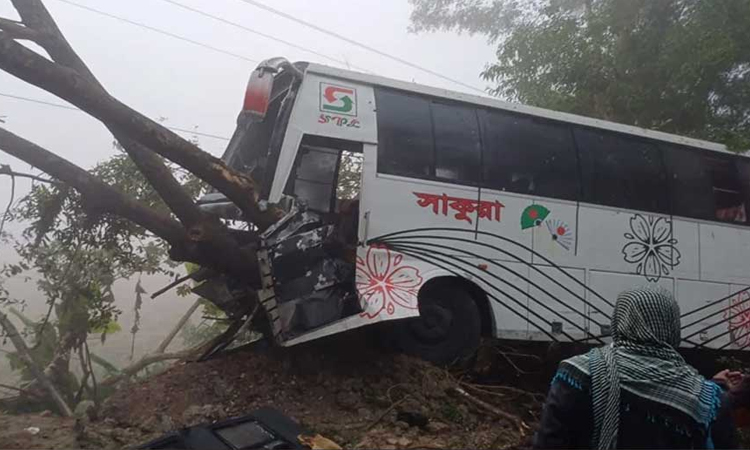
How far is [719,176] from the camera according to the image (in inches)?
270

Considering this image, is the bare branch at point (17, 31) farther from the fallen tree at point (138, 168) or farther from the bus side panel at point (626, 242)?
the bus side panel at point (626, 242)

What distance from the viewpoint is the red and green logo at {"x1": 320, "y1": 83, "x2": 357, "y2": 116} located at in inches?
194

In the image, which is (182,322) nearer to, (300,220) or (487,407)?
(300,220)

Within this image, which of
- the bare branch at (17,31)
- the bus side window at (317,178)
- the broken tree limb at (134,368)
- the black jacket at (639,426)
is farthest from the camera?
the broken tree limb at (134,368)

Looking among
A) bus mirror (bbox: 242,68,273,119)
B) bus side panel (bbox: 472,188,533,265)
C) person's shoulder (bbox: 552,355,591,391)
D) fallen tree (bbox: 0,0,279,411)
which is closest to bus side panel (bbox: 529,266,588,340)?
bus side panel (bbox: 472,188,533,265)

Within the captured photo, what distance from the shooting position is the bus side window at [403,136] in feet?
16.6

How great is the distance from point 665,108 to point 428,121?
17.5ft

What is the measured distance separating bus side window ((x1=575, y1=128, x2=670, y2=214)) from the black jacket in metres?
4.38

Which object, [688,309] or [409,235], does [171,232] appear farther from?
[688,309]

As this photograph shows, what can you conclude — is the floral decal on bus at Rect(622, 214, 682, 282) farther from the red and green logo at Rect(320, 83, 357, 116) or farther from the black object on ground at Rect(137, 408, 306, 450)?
the black object on ground at Rect(137, 408, 306, 450)

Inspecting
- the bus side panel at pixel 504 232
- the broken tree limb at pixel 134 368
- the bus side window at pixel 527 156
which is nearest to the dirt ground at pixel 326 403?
the bus side panel at pixel 504 232

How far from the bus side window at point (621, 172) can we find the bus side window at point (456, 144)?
130 cm

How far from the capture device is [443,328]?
17.0 ft

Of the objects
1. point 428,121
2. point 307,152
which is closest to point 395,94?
point 428,121
